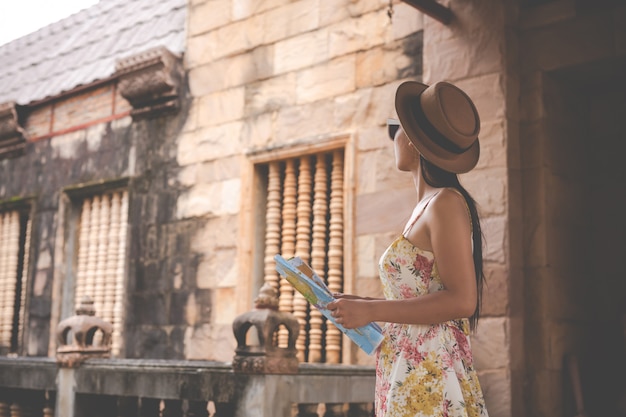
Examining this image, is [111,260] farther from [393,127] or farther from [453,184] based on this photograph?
[453,184]

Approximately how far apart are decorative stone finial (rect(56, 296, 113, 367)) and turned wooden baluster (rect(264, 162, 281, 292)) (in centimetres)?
157

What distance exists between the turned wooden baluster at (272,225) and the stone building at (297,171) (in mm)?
26

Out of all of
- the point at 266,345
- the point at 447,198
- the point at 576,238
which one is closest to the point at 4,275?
the point at 266,345

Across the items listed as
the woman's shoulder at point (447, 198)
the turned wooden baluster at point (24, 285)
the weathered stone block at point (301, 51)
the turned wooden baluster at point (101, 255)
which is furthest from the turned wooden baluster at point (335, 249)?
the turned wooden baluster at point (24, 285)

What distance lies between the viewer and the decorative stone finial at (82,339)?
20.0 feet

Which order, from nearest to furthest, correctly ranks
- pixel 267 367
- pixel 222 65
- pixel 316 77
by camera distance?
pixel 267 367 < pixel 316 77 < pixel 222 65

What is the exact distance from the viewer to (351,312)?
8.57 ft

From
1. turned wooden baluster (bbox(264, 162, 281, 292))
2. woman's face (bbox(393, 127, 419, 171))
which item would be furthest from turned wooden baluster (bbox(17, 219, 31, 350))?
woman's face (bbox(393, 127, 419, 171))

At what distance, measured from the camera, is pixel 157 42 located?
9016 mm

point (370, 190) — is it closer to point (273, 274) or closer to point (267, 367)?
point (273, 274)

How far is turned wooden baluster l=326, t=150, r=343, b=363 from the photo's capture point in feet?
22.0

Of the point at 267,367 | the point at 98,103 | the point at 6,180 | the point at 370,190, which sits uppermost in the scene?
the point at 98,103

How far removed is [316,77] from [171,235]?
233cm

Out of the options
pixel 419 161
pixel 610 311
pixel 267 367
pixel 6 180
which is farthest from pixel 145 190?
pixel 419 161
